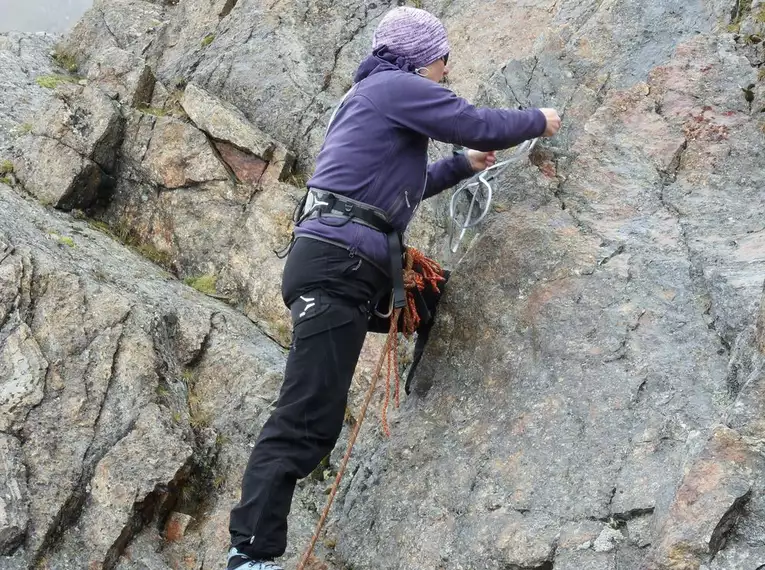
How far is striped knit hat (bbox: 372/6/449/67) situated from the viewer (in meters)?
7.11

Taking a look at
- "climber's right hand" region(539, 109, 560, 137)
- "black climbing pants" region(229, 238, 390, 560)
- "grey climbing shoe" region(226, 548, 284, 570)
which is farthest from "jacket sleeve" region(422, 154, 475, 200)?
"grey climbing shoe" region(226, 548, 284, 570)

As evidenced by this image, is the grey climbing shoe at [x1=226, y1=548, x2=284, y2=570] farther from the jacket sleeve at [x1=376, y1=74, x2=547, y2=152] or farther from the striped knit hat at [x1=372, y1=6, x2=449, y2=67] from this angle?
the striped knit hat at [x1=372, y1=6, x2=449, y2=67]

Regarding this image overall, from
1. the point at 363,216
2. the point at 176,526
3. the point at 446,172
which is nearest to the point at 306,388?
the point at 363,216

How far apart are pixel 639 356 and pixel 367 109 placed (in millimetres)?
2931

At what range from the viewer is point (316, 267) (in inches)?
265

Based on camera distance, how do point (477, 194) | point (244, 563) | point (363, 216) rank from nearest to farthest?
1. point (244, 563)
2. point (363, 216)
3. point (477, 194)

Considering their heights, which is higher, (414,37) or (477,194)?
(414,37)

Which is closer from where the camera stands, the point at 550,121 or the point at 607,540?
the point at 607,540

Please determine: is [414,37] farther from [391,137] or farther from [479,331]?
[479,331]

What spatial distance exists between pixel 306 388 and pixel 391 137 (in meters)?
2.10

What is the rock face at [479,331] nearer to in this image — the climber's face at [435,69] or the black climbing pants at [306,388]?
the black climbing pants at [306,388]

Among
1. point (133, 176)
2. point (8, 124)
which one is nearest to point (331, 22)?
point (133, 176)

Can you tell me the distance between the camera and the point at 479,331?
307 inches

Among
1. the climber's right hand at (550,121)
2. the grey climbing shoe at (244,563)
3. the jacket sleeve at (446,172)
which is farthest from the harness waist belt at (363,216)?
the grey climbing shoe at (244,563)
